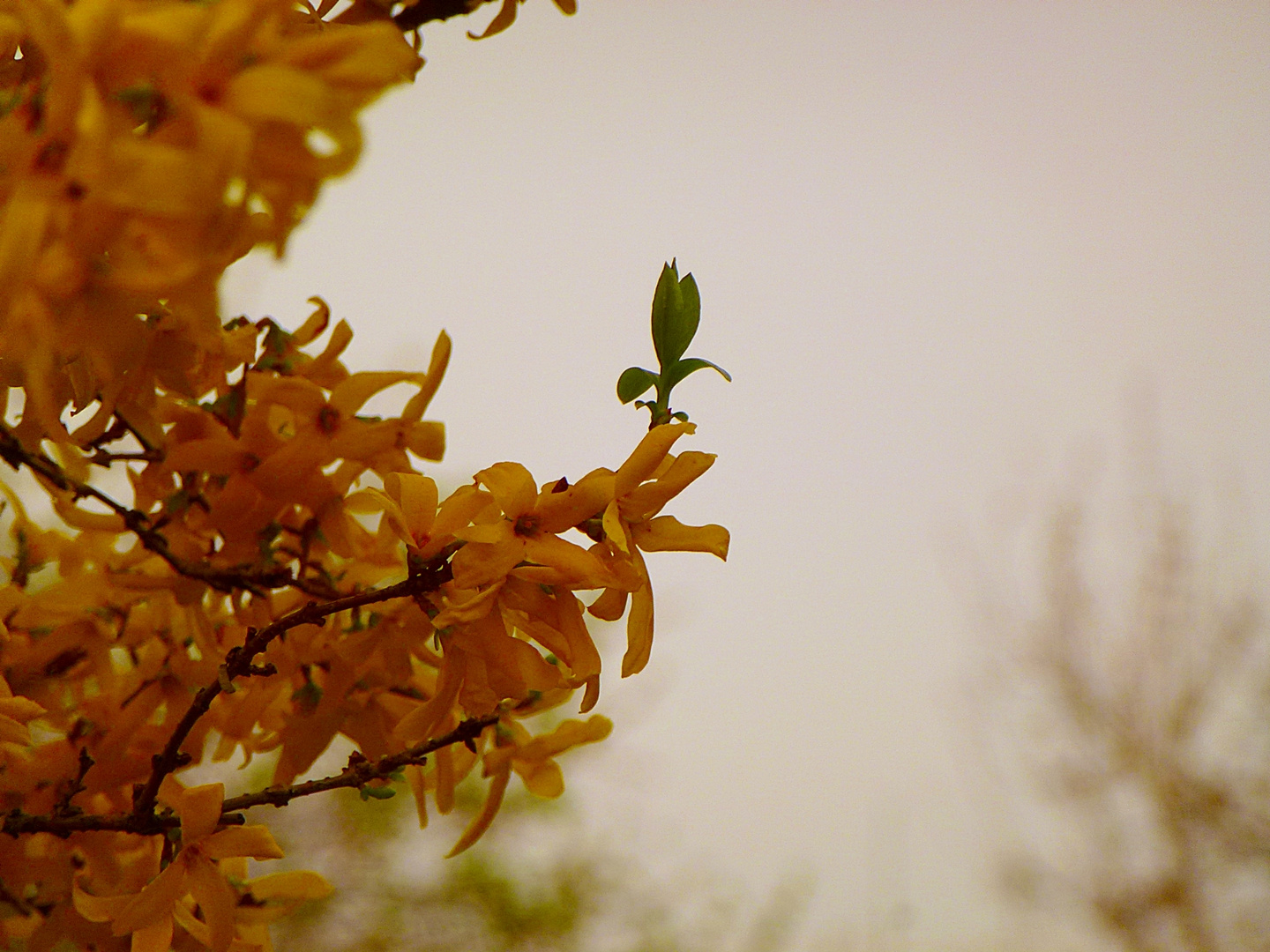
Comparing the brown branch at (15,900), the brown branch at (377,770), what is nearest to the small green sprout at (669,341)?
the brown branch at (377,770)

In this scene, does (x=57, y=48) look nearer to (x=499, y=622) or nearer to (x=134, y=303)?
(x=134, y=303)

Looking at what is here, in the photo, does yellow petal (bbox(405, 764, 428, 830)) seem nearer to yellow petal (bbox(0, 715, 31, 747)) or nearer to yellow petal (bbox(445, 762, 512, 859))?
yellow petal (bbox(445, 762, 512, 859))

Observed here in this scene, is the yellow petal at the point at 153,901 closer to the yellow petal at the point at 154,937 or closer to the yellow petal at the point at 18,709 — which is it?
the yellow petal at the point at 154,937

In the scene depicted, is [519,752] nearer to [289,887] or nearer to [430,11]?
[289,887]

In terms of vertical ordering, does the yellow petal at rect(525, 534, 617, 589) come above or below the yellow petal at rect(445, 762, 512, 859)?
above

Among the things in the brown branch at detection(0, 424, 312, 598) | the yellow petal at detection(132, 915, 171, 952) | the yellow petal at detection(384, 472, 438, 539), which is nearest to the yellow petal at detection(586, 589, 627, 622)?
the yellow petal at detection(384, 472, 438, 539)

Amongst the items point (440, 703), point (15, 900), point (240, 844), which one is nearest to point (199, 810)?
point (240, 844)

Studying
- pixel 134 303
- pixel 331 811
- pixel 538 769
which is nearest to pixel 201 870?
pixel 538 769
